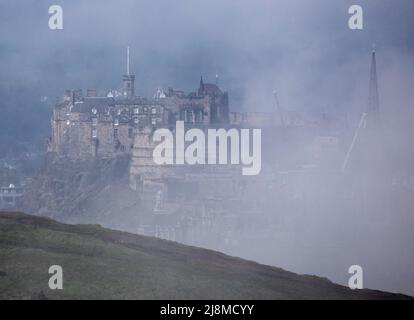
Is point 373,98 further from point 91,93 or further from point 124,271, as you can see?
point 124,271

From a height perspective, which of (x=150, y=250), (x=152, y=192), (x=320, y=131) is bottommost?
(x=150, y=250)

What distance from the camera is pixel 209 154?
173 feet

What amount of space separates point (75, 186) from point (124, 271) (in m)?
40.2

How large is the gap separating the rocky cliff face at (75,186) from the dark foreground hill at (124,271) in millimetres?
29526

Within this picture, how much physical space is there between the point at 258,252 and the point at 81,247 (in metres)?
23.1

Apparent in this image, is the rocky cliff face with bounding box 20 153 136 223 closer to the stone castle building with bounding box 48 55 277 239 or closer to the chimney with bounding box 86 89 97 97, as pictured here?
the stone castle building with bounding box 48 55 277 239

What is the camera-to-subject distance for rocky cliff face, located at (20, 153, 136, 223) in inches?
2276

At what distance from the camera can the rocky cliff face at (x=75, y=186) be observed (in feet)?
190

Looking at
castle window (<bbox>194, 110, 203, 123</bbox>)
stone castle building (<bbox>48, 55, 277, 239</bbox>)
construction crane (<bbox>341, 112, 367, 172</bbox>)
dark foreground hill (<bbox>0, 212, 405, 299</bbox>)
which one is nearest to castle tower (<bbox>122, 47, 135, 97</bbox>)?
stone castle building (<bbox>48, 55, 277, 239</bbox>)

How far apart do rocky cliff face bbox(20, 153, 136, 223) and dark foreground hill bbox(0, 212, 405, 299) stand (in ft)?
96.9

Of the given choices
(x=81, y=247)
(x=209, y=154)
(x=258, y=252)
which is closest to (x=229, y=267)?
(x=81, y=247)

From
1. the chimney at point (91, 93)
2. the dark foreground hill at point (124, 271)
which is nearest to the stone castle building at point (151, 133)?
the chimney at point (91, 93)
